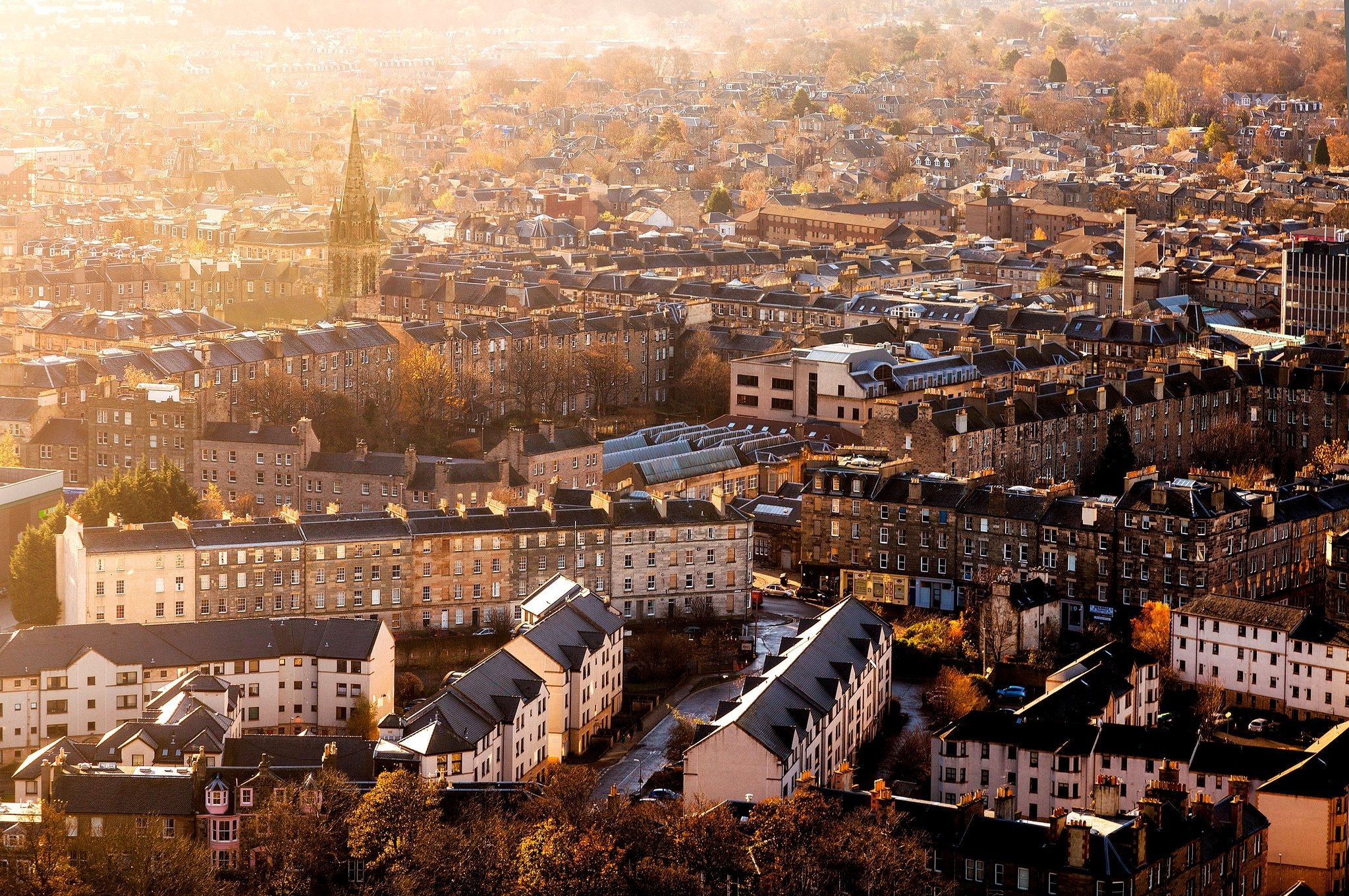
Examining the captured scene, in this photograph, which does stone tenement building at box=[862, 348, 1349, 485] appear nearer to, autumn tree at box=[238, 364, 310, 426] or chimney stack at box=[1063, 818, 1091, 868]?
autumn tree at box=[238, 364, 310, 426]

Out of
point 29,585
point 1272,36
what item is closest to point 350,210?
point 29,585

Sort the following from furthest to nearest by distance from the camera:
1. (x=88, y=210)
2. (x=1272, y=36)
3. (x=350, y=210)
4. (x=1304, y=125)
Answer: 1. (x=1272, y=36)
2. (x=1304, y=125)
3. (x=88, y=210)
4. (x=350, y=210)

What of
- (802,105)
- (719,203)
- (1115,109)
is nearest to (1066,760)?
(719,203)

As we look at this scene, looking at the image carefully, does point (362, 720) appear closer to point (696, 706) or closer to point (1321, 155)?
point (696, 706)

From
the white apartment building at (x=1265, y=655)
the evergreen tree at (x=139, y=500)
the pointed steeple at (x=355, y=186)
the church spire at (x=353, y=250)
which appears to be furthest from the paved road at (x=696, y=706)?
the pointed steeple at (x=355, y=186)

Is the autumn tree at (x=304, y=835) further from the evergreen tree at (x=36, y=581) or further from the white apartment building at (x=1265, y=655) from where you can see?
the white apartment building at (x=1265, y=655)

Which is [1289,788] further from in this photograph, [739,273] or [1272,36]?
[1272,36]
